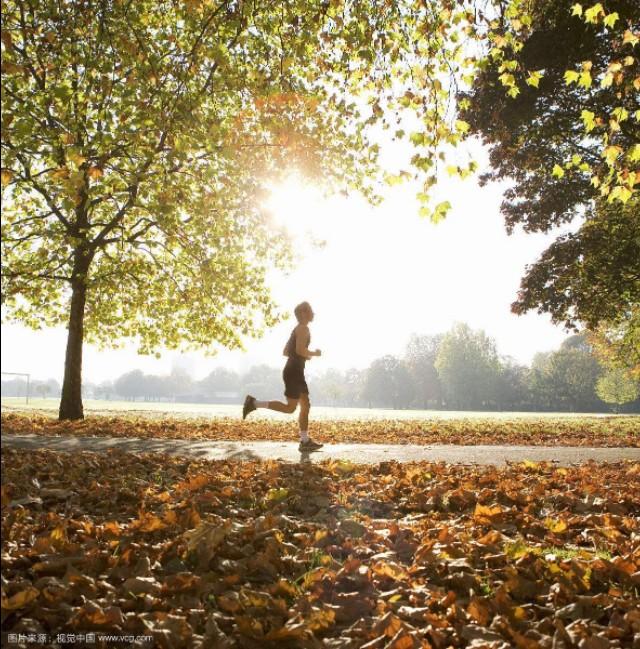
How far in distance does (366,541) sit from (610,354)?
4150 centimetres

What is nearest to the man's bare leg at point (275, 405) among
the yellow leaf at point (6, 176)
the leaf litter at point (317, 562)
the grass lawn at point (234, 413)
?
the leaf litter at point (317, 562)

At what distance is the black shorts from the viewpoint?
28.2 ft

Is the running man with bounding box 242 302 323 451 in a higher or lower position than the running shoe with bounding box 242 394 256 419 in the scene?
higher

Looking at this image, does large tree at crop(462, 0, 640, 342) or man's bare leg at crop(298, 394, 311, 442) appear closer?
man's bare leg at crop(298, 394, 311, 442)

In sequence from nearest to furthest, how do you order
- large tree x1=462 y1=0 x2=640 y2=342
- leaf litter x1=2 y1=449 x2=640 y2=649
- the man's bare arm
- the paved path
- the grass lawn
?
1. leaf litter x1=2 y1=449 x2=640 y2=649
2. the paved path
3. the man's bare arm
4. large tree x1=462 y1=0 x2=640 y2=342
5. the grass lawn

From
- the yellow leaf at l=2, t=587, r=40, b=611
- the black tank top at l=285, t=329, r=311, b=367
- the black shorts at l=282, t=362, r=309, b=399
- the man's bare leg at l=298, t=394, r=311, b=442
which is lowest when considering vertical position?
the yellow leaf at l=2, t=587, r=40, b=611

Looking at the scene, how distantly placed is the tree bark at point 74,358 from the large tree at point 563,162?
11.3m

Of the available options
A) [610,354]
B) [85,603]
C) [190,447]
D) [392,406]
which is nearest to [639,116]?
[85,603]

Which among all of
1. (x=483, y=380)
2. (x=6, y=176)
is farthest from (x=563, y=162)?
(x=483, y=380)

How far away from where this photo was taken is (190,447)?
870 cm

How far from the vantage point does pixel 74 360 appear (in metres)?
15.0

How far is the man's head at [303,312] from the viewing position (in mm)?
8406

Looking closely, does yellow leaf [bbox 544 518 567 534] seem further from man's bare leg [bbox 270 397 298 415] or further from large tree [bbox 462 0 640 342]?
large tree [bbox 462 0 640 342]

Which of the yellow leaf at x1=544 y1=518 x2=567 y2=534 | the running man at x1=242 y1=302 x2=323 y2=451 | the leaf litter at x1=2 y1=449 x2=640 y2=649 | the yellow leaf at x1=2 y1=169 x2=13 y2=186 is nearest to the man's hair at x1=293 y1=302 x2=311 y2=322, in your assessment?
the running man at x1=242 y1=302 x2=323 y2=451
